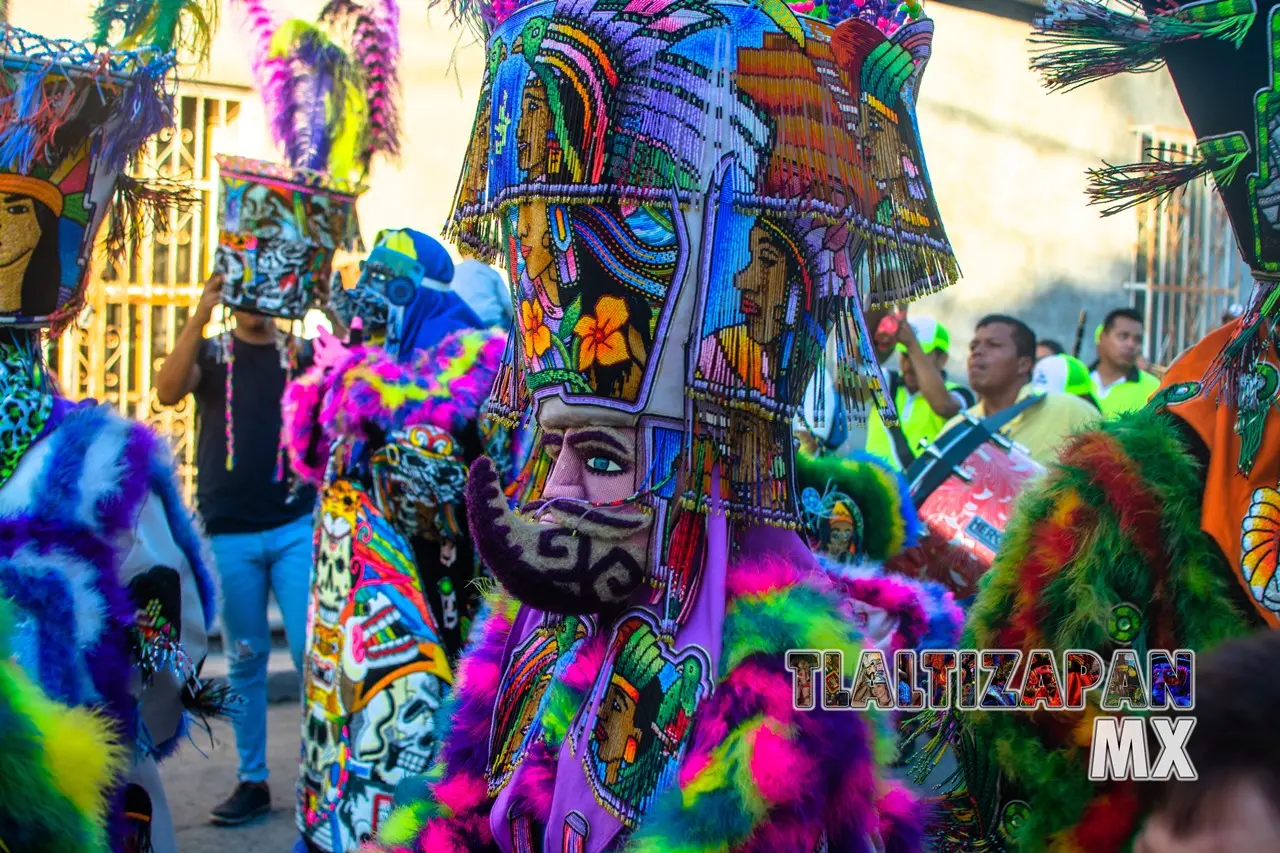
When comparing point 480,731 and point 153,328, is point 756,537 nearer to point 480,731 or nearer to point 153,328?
point 480,731

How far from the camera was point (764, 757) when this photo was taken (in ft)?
5.42

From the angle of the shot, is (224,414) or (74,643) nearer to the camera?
(74,643)

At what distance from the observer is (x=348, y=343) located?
480 cm

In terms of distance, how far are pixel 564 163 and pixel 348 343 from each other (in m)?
3.12

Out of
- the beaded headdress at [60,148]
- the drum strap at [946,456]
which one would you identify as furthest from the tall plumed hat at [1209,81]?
the drum strap at [946,456]

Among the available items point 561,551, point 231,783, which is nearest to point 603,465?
point 561,551

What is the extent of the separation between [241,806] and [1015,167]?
366 inches

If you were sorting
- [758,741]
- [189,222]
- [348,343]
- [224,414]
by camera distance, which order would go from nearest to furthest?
[758,741] → [348,343] → [224,414] → [189,222]

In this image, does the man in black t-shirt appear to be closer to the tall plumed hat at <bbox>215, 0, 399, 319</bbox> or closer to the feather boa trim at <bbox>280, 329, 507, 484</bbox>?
the tall plumed hat at <bbox>215, 0, 399, 319</bbox>

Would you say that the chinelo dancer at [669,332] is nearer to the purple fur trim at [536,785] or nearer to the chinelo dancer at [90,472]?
the purple fur trim at [536,785]

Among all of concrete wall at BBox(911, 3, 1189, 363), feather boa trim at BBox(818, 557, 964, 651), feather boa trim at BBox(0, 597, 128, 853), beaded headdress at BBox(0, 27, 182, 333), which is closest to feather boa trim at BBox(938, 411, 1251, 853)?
feather boa trim at BBox(818, 557, 964, 651)

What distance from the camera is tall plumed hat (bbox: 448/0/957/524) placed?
1.84 meters

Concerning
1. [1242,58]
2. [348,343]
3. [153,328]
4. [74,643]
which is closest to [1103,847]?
[1242,58]

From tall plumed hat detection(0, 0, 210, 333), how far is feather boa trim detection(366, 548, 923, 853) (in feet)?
5.57
